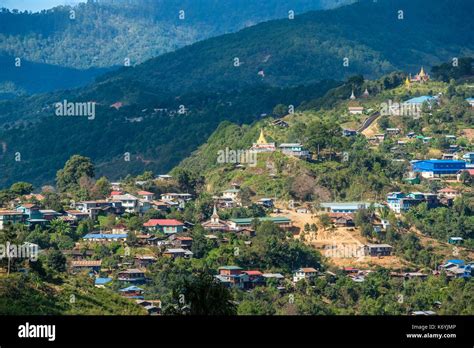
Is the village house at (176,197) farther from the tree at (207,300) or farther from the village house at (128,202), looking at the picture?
the tree at (207,300)

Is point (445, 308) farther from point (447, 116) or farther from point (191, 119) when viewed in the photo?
point (191, 119)

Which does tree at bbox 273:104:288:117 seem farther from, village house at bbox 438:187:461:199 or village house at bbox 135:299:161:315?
village house at bbox 135:299:161:315

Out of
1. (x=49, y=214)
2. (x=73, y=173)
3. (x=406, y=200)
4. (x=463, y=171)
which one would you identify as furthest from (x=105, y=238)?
(x=463, y=171)

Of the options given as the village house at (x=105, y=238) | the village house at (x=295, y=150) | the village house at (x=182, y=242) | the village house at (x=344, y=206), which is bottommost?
the village house at (x=182, y=242)

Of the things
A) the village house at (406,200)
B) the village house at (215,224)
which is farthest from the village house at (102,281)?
the village house at (406,200)

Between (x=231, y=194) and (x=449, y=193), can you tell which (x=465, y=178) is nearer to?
(x=449, y=193)

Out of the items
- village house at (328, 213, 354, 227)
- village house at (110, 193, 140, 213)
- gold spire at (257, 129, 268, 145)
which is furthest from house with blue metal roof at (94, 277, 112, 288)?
gold spire at (257, 129, 268, 145)
